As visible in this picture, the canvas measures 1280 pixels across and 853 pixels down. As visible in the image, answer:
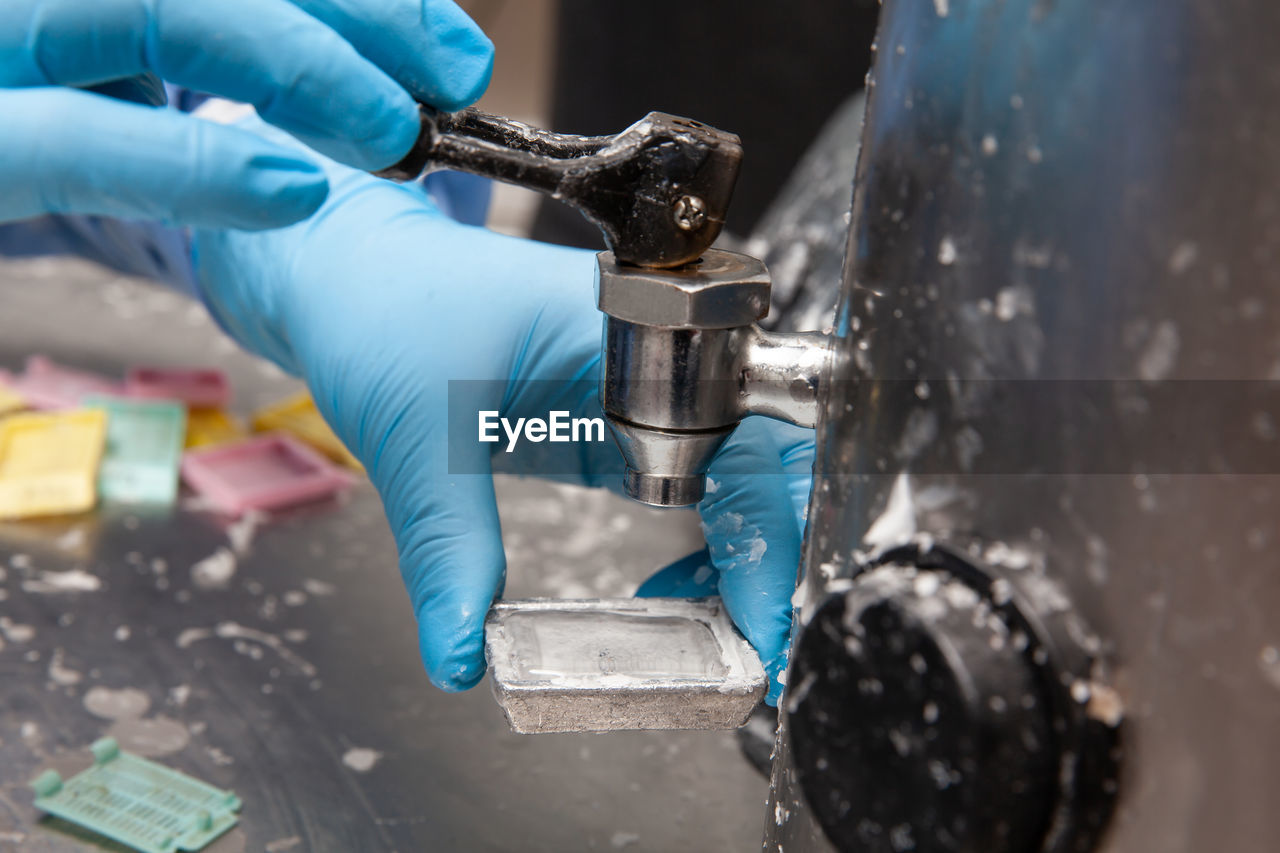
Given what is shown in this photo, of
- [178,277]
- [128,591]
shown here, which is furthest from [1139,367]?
[178,277]

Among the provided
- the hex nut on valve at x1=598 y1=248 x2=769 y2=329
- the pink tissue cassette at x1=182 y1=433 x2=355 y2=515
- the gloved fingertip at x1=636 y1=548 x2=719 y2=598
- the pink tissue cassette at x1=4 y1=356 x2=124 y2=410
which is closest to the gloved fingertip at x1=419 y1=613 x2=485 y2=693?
the gloved fingertip at x1=636 y1=548 x2=719 y2=598

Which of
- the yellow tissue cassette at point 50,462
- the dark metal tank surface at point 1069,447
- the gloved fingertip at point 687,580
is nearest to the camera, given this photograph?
the dark metal tank surface at point 1069,447

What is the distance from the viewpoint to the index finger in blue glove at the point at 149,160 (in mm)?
Answer: 566

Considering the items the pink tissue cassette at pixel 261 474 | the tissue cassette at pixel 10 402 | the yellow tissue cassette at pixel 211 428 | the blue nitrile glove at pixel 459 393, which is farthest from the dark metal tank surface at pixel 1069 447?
the tissue cassette at pixel 10 402

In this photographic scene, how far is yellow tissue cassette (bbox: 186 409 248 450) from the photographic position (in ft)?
3.44

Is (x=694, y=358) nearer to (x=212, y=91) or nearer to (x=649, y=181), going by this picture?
(x=649, y=181)

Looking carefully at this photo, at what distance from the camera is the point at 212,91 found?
0.54 m

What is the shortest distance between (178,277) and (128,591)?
18.2 inches

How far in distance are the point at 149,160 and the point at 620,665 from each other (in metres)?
0.36

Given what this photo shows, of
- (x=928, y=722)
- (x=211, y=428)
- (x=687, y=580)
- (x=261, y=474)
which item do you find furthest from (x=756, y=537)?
(x=211, y=428)

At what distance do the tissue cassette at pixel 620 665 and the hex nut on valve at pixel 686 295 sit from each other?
0.16 m

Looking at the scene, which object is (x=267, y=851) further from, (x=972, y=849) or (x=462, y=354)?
(x=972, y=849)

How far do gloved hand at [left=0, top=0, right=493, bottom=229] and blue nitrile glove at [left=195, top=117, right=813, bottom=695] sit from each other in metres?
0.12

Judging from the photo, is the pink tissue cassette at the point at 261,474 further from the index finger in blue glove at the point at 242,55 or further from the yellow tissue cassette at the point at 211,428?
the index finger in blue glove at the point at 242,55
